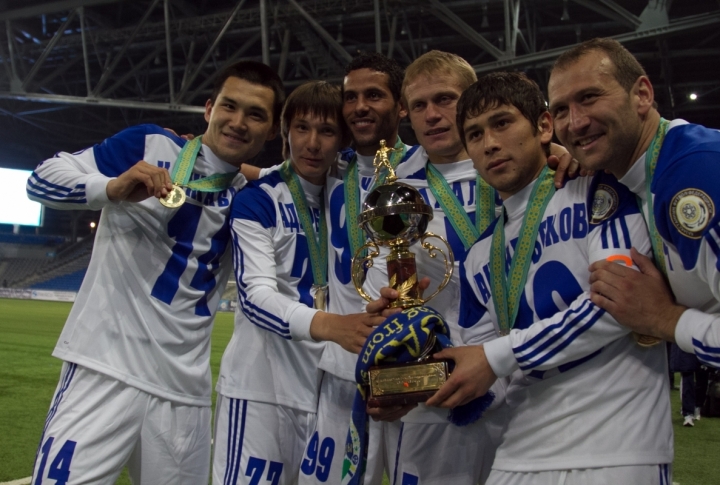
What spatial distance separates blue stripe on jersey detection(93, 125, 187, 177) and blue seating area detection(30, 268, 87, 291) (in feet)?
89.0

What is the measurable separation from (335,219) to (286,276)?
29 cm

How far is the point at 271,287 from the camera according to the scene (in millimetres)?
2160

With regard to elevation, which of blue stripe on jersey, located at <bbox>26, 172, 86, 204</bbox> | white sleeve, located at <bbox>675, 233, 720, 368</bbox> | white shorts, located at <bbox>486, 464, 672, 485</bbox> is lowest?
white shorts, located at <bbox>486, 464, 672, 485</bbox>

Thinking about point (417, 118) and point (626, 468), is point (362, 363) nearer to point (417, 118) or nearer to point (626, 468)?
point (626, 468)

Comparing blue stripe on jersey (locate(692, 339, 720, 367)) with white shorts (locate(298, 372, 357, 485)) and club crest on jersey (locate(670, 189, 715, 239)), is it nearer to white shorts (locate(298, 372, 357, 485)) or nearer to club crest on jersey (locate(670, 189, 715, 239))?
club crest on jersey (locate(670, 189, 715, 239))

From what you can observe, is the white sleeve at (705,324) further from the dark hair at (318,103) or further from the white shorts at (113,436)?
the white shorts at (113,436)

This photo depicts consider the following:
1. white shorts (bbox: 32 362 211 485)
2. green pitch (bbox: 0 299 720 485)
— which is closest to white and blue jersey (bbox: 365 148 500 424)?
white shorts (bbox: 32 362 211 485)

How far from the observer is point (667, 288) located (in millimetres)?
1518

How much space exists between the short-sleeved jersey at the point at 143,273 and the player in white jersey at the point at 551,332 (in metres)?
1.16

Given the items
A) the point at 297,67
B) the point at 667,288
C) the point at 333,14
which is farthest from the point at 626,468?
the point at 297,67

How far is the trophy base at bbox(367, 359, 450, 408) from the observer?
5.44 feet

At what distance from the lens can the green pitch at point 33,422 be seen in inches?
161

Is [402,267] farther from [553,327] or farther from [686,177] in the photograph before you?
[686,177]

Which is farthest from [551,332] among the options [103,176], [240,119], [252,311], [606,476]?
[103,176]
